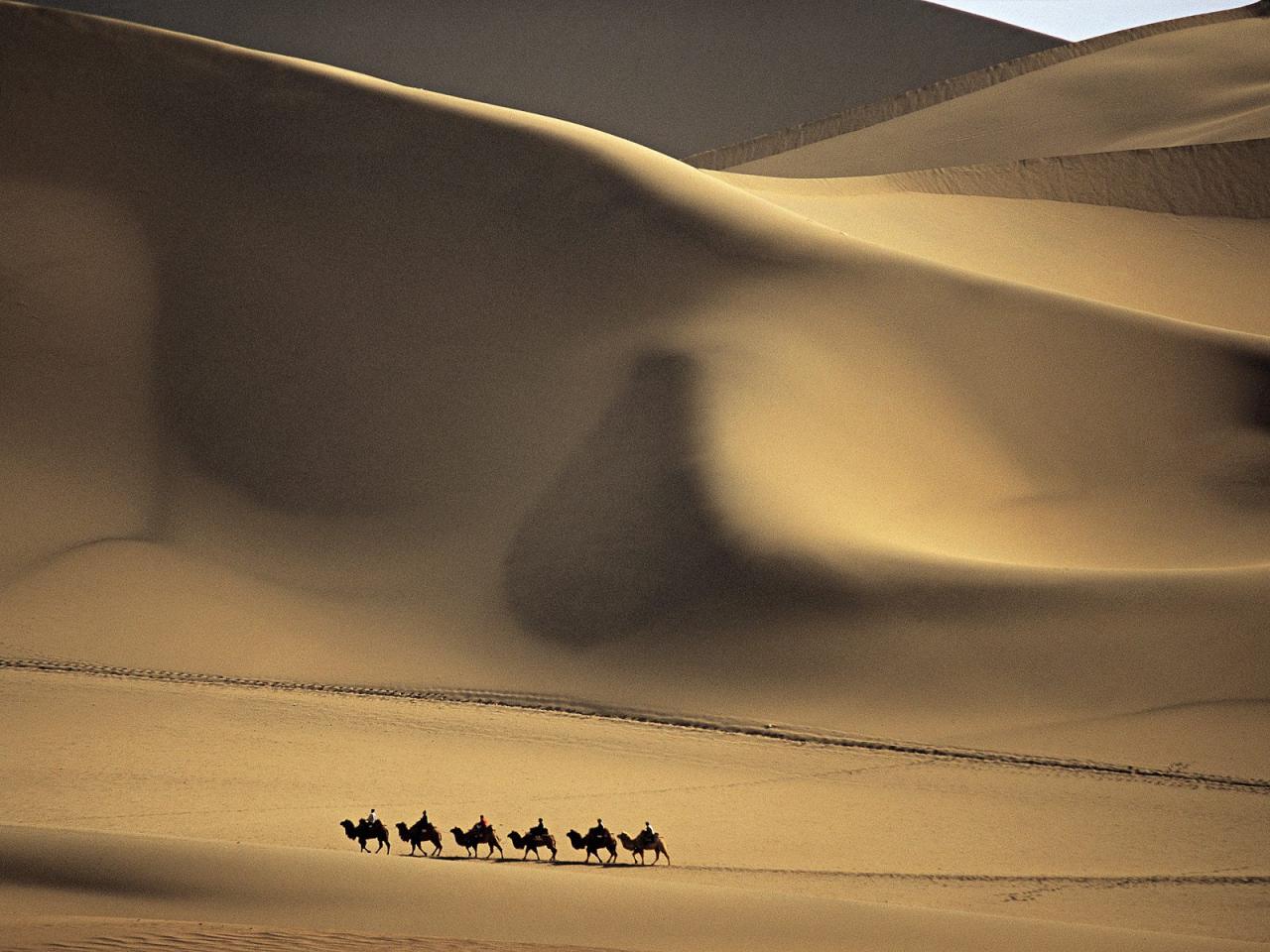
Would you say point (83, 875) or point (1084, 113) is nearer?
point (83, 875)

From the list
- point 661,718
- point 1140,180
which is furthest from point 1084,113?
point 661,718

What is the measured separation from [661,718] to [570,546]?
4318 millimetres

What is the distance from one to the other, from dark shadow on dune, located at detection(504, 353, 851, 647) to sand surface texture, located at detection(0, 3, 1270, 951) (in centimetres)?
8

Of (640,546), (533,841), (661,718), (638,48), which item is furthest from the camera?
(638,48)

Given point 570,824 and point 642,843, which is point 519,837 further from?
point 570,824

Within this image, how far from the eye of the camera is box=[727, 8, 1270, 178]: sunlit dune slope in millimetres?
48097

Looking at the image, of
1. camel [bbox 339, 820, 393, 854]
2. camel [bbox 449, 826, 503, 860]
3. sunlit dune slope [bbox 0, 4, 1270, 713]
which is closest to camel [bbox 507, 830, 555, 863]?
camel [bbox 449, 826, 503, 860]

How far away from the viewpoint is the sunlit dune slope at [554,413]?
21312 mm

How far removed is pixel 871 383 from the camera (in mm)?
26531

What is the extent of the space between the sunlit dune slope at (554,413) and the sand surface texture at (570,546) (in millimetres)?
74

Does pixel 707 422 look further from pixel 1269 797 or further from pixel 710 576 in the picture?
pixel 1269 797

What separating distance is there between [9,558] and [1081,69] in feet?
143

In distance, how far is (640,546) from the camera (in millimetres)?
23047

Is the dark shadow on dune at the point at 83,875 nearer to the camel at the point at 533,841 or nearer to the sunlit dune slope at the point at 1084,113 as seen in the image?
the camel at the point at 533,841
